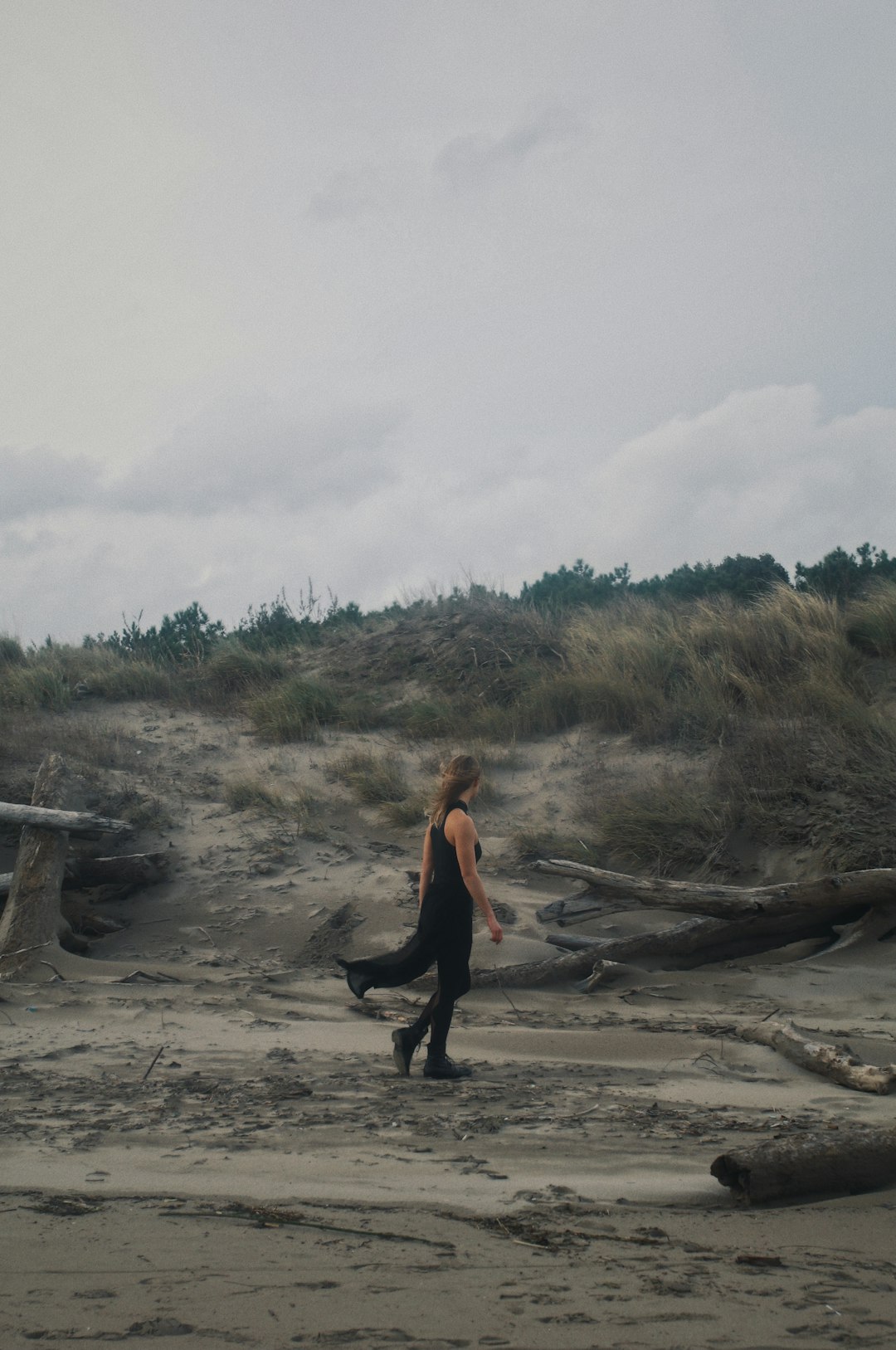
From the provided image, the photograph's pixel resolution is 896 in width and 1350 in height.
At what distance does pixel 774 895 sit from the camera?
25.4 feet

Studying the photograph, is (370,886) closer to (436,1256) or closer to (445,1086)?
(445,1086)

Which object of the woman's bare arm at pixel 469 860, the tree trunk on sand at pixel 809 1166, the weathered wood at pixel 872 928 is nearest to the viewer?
the tree trunk on sand at pixel 809 1166

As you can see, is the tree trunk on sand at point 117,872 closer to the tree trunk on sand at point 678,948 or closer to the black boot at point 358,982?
the tree trunk on sand at point 678,948

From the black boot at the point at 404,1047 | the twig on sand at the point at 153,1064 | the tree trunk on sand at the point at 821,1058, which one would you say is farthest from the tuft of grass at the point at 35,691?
the tree trunk on sand at the point at 821,1058

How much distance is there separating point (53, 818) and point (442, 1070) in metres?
5.32

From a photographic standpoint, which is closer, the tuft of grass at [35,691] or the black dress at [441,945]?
the black dress at [441,945]

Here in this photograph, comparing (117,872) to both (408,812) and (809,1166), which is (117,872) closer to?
(408,812)

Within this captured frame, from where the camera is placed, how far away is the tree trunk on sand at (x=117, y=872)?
31.5ft

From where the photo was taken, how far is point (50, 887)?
8.60 metres

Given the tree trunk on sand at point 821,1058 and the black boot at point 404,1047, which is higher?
the black boot at point 404,1047

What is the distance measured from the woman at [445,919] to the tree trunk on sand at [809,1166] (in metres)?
2.31

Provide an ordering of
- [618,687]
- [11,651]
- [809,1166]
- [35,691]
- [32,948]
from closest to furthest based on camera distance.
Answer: [809,1166] < [32,948] < [618,687] < [35,691] < [11,651]

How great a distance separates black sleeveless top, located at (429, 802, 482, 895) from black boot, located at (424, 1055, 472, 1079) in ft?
3.07

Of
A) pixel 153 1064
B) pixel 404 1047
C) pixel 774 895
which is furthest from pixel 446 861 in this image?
pixel 774 895
